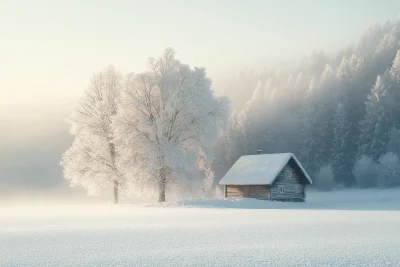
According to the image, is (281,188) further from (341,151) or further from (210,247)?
(210,247)

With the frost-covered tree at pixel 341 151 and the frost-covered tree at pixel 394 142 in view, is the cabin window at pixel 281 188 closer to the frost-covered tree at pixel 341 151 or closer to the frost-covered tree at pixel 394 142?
the frost-covered tree at pixel 341 151

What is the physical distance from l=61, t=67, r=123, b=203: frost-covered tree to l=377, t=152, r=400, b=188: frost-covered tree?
3726cm

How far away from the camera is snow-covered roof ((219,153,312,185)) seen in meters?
→ 42.5

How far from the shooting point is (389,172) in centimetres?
5988

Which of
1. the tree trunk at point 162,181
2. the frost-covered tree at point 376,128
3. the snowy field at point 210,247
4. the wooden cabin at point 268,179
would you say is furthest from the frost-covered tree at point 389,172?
the snowy field at point 210,247

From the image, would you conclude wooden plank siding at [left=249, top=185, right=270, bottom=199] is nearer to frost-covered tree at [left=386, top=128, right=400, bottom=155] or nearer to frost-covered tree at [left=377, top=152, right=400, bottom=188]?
frost-covered tree at [left=377, top=152, right=400, bottom=188]

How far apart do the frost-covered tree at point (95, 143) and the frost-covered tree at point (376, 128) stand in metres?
41.7

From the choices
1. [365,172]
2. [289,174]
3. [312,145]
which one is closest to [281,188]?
[289,174]

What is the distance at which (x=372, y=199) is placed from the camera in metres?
53.6

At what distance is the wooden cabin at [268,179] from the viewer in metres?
42.5

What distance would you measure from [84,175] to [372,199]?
1334 inches

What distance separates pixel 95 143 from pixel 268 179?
53.4ft

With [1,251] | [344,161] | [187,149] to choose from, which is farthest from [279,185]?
[1,251]

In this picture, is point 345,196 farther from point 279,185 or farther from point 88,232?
point 88,232
